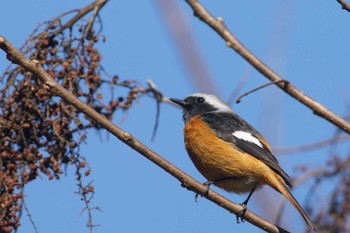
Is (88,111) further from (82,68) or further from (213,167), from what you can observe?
(213,167)

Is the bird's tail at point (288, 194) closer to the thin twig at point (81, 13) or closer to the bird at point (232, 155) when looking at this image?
the bird at point (232, 155)

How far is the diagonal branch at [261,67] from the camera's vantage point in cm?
476

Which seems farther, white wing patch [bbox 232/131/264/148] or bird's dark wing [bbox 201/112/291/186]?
white wing patch [bbox 232/131/264/148]

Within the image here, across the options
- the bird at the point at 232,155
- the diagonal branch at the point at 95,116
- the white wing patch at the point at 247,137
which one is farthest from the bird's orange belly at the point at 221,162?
the diagonal branch at the point at 95,116

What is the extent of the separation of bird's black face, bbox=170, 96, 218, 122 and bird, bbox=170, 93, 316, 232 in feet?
1.20

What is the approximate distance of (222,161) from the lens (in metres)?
5.33

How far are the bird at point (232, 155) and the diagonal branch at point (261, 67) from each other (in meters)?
0.57

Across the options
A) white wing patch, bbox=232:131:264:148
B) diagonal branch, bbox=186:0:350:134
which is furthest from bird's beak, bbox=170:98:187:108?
diagonal branch, bbox=186:0:350:134

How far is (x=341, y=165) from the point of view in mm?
4887

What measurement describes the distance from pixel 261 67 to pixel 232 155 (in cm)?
79

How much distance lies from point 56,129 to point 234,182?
5.78 feet

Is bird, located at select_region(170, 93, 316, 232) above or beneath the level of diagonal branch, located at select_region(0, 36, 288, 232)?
above

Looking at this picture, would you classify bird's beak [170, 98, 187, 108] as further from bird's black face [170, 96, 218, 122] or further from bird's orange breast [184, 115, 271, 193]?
bird's orange breast [184, 115, 271, 193]

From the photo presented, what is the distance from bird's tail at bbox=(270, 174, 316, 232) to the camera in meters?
4.50
